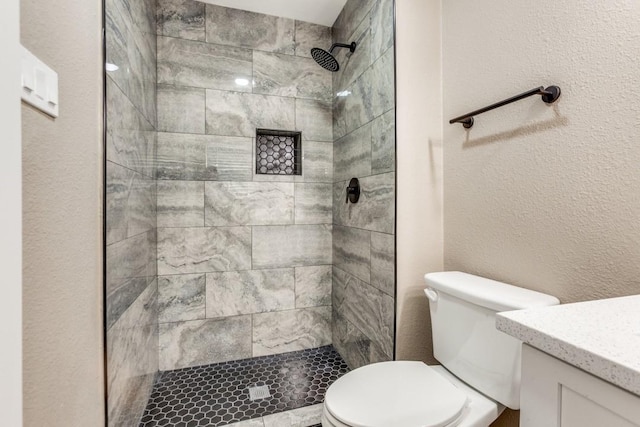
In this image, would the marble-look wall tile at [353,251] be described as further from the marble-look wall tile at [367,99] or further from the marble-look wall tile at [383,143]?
the marble-look wall tile at [367,99]

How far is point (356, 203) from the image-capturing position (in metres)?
1.89

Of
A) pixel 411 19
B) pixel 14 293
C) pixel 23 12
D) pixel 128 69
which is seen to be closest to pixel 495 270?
pixel 411 19

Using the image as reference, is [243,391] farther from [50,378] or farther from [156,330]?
[50,378]

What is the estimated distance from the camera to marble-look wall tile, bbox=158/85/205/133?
1954 mm

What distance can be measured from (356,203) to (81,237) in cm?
139

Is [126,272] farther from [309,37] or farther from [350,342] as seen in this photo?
[309,37]

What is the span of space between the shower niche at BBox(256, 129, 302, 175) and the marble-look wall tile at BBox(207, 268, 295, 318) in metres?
0.76

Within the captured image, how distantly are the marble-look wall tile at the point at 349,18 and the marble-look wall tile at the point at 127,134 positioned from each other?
1.38 meters

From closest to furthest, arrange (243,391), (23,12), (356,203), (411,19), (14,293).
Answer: (14,293) < (23,12) < (411,19) < (243,391) < (356,203)

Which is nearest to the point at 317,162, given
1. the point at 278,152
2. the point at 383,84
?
the point at 278,152

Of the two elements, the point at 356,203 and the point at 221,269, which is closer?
the point at 356,203

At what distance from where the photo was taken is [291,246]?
223 centimetres

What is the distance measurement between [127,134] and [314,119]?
4.26 ft

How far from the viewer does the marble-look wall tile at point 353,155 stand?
1765 mm
